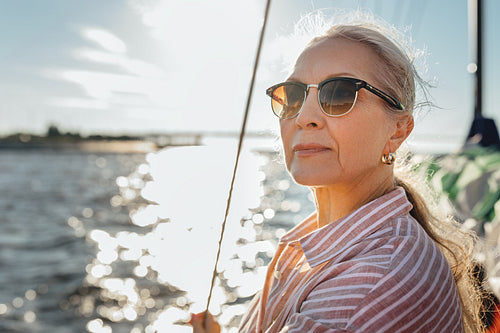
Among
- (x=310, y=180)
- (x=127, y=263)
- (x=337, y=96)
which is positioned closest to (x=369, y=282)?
(x=310, y=180)

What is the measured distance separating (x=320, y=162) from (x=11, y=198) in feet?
116

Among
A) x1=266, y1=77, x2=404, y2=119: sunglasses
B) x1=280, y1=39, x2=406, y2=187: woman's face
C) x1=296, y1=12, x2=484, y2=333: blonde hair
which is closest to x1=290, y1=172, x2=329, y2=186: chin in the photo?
x1=280, y1=39, x2=406, y2=187: woman's face

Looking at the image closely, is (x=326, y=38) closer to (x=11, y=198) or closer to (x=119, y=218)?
(x=119, y=218)

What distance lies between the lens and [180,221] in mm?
20109

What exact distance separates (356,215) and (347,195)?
181 millimetres

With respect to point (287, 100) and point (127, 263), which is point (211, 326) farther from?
point (127, 263)

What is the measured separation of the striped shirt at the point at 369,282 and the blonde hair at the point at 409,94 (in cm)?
26

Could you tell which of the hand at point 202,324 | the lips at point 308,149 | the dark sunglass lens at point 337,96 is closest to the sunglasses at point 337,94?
the dark sunglass lens at point 337,96

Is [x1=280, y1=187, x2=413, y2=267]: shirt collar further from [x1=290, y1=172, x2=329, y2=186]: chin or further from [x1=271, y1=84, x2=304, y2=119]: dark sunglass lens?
[x1=271, y1=84, x2=304, y2=119]: dark sunglass lens

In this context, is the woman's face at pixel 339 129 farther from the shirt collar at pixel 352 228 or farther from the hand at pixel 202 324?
the hand at pixel 202 324

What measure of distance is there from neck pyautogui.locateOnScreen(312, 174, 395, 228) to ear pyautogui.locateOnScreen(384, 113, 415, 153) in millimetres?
116

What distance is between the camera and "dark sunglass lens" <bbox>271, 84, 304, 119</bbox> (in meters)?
1.58

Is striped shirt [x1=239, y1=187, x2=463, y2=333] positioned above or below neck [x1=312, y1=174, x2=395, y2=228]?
below

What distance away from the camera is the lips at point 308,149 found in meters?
1.48
